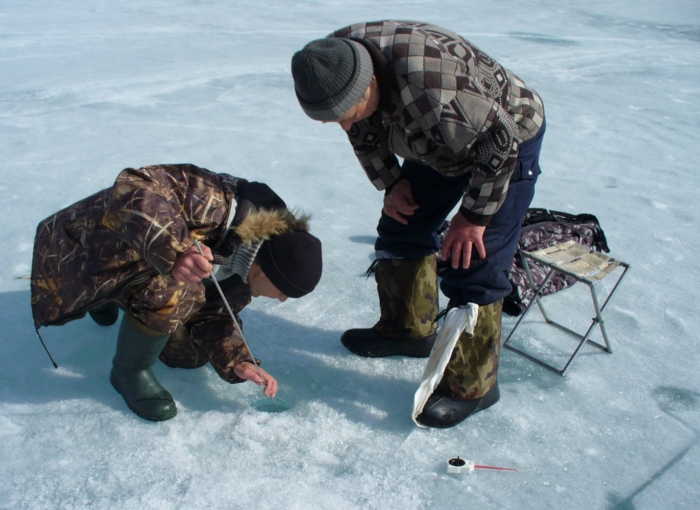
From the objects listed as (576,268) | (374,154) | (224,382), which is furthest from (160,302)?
(576,268)

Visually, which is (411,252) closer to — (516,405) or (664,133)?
(516,405)

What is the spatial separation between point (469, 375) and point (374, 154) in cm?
78

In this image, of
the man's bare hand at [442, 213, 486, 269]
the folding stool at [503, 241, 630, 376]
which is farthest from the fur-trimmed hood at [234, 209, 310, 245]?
the folding stool at [503, 241, 630, 376]

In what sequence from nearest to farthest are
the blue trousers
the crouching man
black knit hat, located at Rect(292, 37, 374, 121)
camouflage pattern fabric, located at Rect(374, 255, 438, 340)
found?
1. black knit hat, located at Rect(292, 37, 374, 121)
2. the crouching man
3. the blue trousers
4. camouflage pattern fabric, located at Rect(374, 255, 438, 340)

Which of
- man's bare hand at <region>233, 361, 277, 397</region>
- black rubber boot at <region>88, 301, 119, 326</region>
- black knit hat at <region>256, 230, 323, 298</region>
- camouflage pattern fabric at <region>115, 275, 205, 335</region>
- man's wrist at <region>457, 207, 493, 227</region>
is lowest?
black rubber boot at <region>88, 301, 119, 326</region>

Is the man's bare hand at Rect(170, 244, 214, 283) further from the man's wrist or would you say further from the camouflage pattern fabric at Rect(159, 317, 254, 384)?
the man's wrist

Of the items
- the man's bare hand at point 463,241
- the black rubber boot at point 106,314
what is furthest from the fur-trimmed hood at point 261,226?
the black rubber boot at point 106,314

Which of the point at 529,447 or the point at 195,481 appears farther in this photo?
the point at 529,447

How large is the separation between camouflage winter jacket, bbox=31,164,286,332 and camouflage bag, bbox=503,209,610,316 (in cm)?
124

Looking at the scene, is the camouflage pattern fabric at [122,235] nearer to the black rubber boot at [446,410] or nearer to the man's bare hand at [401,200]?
the man's bare hand at [401,200]

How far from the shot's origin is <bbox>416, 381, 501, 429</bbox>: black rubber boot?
205 cm

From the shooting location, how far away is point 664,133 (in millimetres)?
4641

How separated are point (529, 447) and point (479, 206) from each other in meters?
0.80

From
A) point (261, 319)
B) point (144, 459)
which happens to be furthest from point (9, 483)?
point (261, 319)
